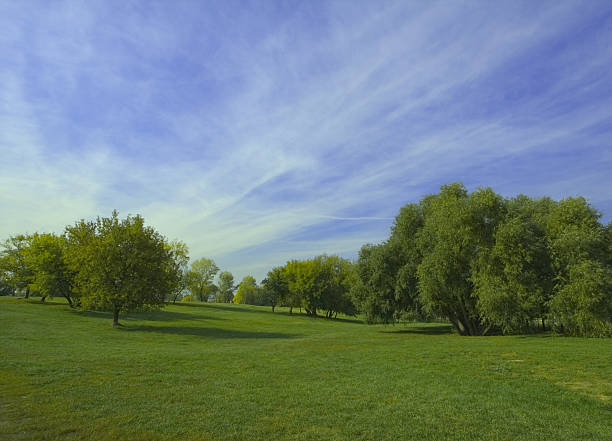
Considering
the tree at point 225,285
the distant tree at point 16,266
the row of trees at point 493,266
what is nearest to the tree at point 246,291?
the tree at point 225,285

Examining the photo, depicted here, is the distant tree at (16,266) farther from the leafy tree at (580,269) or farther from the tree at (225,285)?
the tree at (225,285)

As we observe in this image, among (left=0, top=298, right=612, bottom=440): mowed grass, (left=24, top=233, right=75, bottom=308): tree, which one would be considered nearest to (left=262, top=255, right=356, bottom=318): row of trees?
(left=24, top=233, right=75, bottom=308): tree

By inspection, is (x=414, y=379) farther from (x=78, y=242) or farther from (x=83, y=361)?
(x=78, y=242)

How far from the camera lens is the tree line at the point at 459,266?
26797 mm

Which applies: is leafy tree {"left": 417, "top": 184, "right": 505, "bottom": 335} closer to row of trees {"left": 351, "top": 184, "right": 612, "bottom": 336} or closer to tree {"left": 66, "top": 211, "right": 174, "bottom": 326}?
row of trees {"left": 351, "top": 184, "right": 612, "bottom": 336}

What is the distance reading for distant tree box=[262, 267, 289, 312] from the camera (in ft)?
264

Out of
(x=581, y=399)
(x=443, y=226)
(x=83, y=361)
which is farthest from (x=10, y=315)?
(x=581, y=399)

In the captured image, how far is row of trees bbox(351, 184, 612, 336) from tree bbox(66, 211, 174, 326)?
20.9 meters

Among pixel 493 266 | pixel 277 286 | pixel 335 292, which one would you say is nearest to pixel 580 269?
pixel 493 266

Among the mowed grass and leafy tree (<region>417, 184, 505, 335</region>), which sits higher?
leafy tree (<region>417, 184, 505, 335</region>)

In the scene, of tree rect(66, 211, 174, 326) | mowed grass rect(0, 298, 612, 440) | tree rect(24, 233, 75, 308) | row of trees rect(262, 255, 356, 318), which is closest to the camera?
mowed grass rect(0, 298, 612, 440)

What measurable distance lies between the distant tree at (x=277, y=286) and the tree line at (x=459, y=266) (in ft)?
134

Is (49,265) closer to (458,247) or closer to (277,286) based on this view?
(277,286)

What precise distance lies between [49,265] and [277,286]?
145ft
